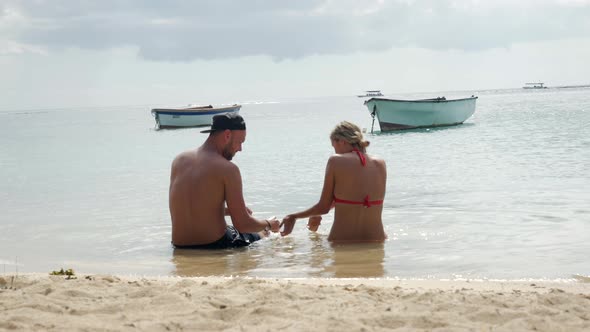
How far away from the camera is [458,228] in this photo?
7.82 metres

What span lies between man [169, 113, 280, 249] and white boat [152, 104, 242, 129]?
3565 centimetres

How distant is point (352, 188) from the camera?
635cm

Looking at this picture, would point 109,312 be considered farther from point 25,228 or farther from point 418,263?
point 25,228

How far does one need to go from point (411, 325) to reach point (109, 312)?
1680mm

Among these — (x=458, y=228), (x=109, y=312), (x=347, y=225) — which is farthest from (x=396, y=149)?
(x=109, y=312)

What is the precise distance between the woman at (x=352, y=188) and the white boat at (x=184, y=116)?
117 feet

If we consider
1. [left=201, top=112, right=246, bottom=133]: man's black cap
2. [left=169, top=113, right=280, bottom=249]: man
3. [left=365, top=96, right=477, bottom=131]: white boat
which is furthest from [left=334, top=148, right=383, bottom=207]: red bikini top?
[left=365, top=96, right=477, bottom=131]: white boat

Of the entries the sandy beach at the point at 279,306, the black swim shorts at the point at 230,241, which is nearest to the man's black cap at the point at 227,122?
the black swim shorts at the point at 230,241

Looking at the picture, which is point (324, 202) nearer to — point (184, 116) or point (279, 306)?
point (279, 306)

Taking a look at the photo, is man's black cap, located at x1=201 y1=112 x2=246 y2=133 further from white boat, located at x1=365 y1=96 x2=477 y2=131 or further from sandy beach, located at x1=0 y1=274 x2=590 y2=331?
white boat, located at x1=365 y1=96 x2=477 y2=131

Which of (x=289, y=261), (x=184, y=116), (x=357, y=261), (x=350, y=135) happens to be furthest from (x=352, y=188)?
(x=184, y=116)

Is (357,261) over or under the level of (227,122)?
under

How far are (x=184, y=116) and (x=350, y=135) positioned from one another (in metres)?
37.6

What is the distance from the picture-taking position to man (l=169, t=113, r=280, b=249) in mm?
6070
